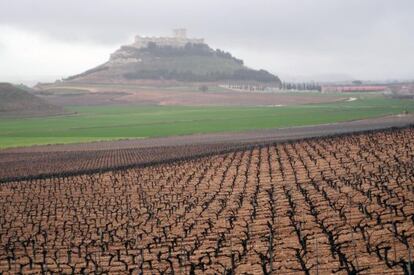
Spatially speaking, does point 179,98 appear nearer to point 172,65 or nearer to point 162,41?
point 172,65

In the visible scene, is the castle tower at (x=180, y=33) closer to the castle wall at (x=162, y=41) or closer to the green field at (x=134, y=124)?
the castle wall at (x=162, y=41)

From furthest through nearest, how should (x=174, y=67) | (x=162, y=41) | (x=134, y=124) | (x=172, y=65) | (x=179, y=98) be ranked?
(x=162, y=41)
(x=172, y=65)
(x=174, y=67)
(x=179, y=98)
(x=134, y=124)

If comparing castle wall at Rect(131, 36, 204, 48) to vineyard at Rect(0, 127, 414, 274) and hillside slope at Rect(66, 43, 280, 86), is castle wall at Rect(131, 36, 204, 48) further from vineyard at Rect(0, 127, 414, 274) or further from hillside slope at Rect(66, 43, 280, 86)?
vineyard at Rect(0, 127, 414, 274)

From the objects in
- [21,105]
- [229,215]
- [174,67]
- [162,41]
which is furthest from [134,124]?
[162,41]

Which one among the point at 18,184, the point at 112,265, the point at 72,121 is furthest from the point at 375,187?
the point at 72,121

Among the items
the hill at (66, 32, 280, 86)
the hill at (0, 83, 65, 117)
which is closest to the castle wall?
the hill at (66, 32, 280, 86)

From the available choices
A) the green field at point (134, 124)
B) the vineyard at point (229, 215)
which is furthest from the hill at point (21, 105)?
the vineyard at point (229, 215)

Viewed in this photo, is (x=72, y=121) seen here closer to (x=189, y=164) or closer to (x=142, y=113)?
(x=142, y=113)
